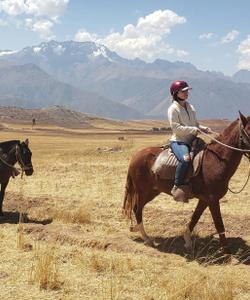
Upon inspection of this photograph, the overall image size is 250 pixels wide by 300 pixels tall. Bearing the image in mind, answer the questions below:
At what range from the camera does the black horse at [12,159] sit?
13961 mm

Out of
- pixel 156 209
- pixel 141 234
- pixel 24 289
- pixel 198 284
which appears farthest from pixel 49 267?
pixel 156 209

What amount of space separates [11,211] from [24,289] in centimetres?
759

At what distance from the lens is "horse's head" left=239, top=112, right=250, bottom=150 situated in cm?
986

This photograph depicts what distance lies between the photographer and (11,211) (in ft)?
49.6

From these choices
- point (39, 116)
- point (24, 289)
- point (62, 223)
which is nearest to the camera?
point (24, 289)

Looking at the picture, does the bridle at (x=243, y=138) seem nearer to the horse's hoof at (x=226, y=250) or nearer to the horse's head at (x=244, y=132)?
the horse's head at (x=244, y=132)

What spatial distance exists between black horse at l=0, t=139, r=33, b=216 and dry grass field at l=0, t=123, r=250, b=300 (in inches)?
49.3

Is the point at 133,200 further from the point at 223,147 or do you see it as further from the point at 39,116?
the point at 39,116

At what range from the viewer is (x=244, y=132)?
9883mm

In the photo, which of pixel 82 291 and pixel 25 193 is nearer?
pixel 82 291

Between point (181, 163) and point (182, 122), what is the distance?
896 mm

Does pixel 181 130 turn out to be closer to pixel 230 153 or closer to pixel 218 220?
pixel 230 153

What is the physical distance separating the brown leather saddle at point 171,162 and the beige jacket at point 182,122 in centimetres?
23

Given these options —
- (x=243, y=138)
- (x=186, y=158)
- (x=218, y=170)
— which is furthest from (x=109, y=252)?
(x=243, y=138)
